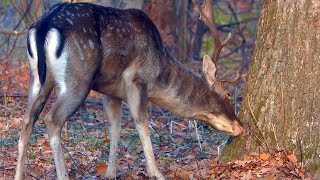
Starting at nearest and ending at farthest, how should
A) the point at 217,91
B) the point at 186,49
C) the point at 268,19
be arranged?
the point at 268,19 → the point at 217,91 → the point at 186,49

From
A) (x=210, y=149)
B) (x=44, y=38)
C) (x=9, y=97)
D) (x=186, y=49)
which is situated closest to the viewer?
(x=44, y=38)

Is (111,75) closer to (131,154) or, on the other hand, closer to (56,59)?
(56,59)

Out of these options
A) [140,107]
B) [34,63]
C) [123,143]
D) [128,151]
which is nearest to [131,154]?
[128,151]

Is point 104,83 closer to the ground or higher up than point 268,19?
closer to the ground

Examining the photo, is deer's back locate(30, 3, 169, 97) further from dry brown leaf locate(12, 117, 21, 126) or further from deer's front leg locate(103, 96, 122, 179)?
dry brown leaf locate(12, 117, 21, 126)

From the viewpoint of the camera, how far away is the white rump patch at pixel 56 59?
6.25 meters

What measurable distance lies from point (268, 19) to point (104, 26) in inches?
58.6

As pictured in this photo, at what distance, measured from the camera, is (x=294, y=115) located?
6496 millimetres

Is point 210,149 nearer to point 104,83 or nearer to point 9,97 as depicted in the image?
point 104,83

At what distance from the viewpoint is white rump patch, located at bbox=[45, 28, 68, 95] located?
20.5ft

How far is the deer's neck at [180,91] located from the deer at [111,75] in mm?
10

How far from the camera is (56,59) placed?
629 cm

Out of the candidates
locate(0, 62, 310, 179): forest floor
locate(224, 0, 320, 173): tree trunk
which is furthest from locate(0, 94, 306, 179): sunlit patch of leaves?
locate(224, 0, 320, 173): tree trunk

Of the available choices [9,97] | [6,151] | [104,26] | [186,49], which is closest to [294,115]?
[104,26]
